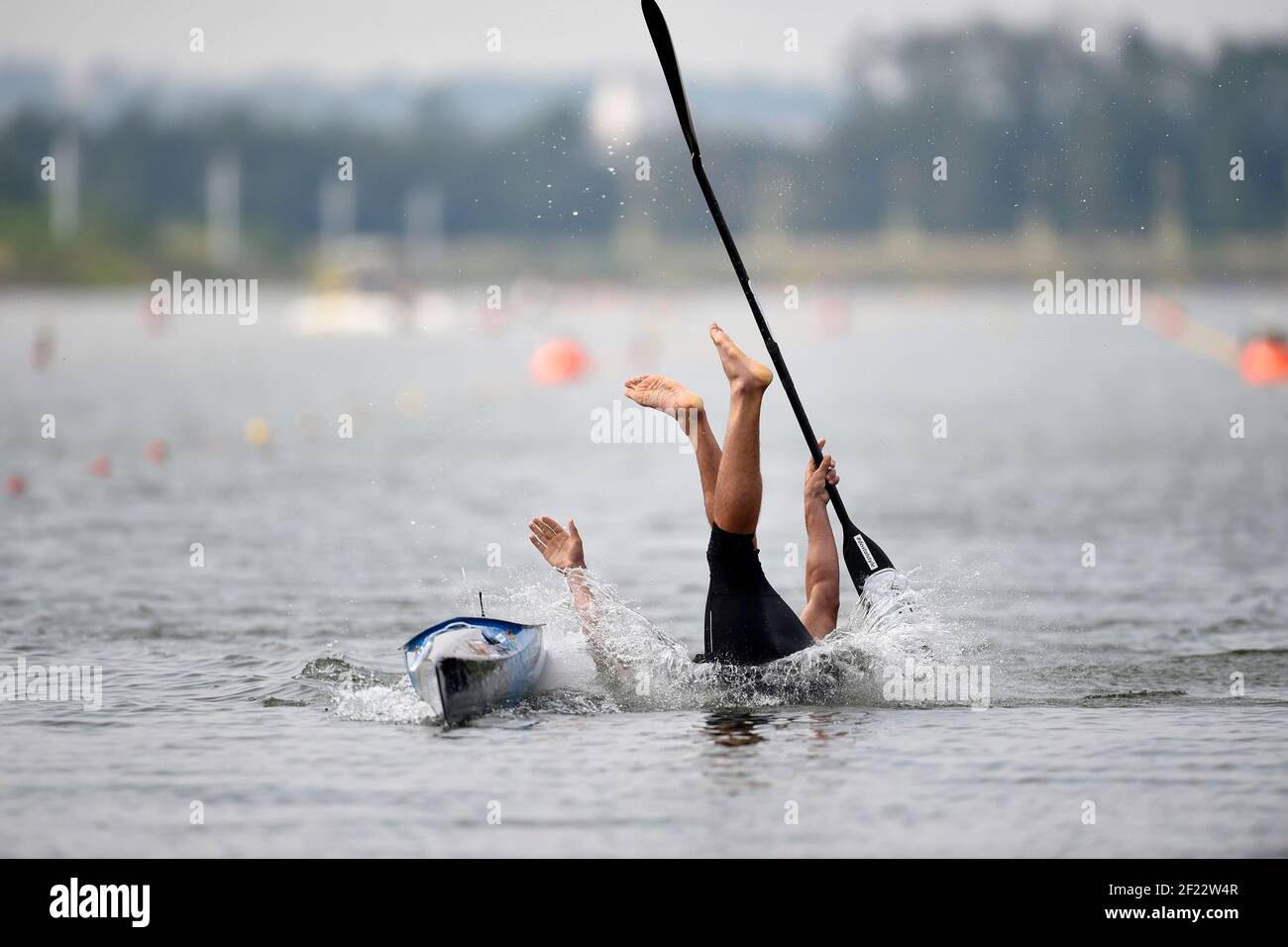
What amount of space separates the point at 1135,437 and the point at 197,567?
897 inches

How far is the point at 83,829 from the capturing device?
10219 millimetres

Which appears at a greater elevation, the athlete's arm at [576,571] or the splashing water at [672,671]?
the athlete's arm at [576,571]

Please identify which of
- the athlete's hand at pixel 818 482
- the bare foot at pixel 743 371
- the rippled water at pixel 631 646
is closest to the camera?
the rippled water at pixel 631 646

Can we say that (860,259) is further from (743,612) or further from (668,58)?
(743,612)

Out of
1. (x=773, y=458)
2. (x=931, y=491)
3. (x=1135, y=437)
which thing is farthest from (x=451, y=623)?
(x=1135, y=437)

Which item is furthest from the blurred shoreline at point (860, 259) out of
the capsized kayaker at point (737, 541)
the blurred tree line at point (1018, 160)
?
the capsized kayaker at point (737, 541)

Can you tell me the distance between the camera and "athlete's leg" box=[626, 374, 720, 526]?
1232cm

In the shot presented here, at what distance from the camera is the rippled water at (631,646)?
10.5 metres

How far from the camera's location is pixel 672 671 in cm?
1318

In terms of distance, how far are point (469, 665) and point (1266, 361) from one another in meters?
39.6

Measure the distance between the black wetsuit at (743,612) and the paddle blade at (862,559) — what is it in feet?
3.91

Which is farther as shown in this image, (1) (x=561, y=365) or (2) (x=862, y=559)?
(1) (x=561, y=365)

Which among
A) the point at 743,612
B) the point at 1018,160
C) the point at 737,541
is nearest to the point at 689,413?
the point at 737,541

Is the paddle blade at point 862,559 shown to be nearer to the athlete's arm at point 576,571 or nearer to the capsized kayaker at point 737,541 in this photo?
the capsized kayaker at point 737,541
